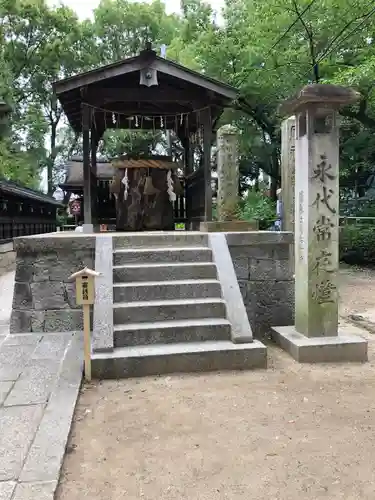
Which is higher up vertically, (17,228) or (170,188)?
(170,188)

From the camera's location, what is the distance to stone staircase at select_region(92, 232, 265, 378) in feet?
14.9

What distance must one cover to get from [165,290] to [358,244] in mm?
11400

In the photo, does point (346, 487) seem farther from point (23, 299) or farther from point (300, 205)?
point (23, 299)

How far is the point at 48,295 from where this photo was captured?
5.88m

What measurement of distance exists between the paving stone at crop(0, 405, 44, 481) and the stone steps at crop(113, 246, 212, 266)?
2.58m

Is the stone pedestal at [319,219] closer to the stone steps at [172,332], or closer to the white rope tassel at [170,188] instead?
the stone steps at [172,332]

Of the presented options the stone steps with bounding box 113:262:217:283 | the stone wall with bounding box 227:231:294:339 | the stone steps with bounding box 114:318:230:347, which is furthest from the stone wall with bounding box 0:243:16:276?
the stone steps with bounding box 114:318:230:347

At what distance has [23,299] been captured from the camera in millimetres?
5848

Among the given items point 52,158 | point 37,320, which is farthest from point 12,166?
point 37,320

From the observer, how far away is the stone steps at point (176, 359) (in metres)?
4.40

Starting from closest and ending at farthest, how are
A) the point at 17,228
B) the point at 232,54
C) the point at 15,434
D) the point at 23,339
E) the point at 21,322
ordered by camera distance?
the point at 15,434 → the point at 23,339 → the point at 21,322 → the point at 232,54 → the point at 17,228

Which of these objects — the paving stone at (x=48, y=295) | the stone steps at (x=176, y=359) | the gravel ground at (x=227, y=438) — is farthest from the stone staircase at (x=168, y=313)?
the paving stone at (x=48, y=295)

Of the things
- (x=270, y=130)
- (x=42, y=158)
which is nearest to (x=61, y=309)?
(x=270, y=130)

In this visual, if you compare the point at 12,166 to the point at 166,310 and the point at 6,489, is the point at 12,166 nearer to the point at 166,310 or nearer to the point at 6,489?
the point at 166,310
